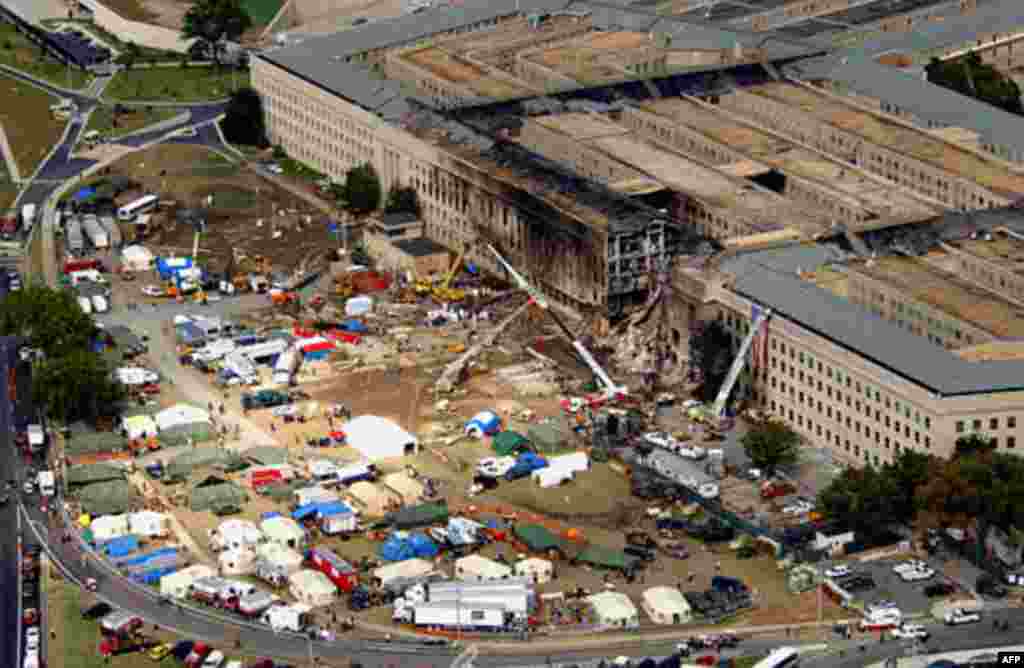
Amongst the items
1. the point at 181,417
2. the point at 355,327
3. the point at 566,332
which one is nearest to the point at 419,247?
the point at 355,327

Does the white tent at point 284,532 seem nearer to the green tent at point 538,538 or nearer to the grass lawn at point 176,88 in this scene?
the green tent at point 538,538

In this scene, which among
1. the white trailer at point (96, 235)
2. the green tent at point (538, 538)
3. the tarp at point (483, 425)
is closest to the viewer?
the green tent at point (538, 538)

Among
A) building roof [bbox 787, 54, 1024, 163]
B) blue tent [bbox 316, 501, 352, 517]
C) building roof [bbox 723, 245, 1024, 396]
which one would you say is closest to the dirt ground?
building roof [bbox 787, 54, 1024, 163]

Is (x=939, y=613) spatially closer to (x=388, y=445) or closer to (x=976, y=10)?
(x=388, y=445)

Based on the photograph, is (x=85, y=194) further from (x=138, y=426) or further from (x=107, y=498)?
(x=107, y=498)

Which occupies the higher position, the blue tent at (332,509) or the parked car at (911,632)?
the parked car at (911,632)

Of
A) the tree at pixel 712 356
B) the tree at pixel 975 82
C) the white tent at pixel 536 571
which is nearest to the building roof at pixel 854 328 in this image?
the tree at pixel 712 356
